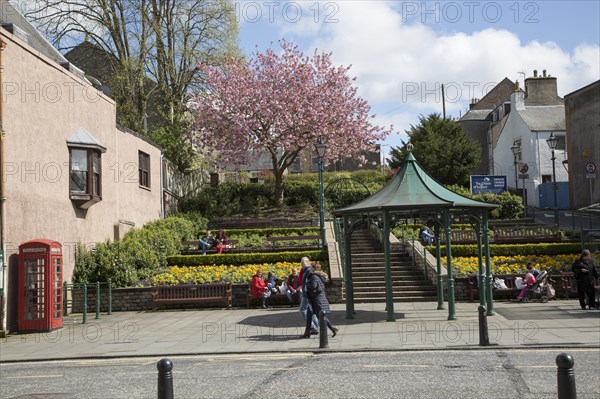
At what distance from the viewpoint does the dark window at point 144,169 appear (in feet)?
113

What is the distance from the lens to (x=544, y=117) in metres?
58.2

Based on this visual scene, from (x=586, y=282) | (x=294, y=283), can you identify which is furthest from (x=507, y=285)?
(x=294, y=283)

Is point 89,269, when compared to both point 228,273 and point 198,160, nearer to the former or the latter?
point 228,273

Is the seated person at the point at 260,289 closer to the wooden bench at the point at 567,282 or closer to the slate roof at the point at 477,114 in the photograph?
the wooden bench at the point at 567,282

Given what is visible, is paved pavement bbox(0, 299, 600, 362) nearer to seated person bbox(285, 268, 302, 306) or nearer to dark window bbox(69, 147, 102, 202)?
seated person bbox(285, 268, 302, 306)

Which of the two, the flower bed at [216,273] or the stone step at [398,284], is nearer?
the stone step at [398,284]

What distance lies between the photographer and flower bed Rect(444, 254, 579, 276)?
2609 centimetres

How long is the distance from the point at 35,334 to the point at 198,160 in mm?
28265

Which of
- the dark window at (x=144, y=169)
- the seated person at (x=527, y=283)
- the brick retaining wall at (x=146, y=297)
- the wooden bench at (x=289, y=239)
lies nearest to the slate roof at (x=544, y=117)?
the wooden bench at (x=289, y=239)

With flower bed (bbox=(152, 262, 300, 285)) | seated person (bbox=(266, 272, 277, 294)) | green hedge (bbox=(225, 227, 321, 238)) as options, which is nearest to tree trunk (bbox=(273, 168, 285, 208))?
green hedge (bbox=(225, 227, 321, 238))

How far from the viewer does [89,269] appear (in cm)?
2525

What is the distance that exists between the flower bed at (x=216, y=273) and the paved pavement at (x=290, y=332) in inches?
91.9

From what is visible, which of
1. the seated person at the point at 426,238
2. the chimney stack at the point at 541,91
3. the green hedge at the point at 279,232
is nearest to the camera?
the seated person at the point at 426,238

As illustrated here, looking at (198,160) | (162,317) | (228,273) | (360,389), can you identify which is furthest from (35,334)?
(198,160)
